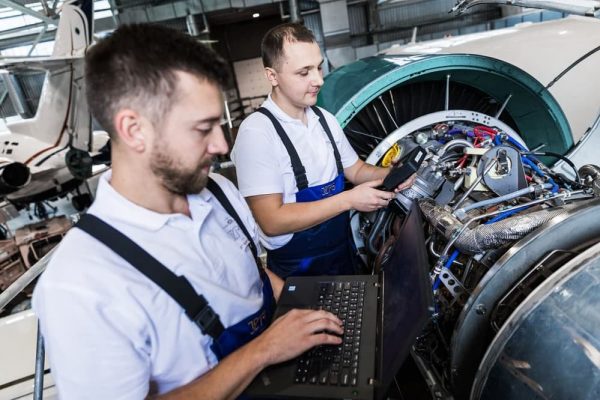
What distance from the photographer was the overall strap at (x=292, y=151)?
148cm

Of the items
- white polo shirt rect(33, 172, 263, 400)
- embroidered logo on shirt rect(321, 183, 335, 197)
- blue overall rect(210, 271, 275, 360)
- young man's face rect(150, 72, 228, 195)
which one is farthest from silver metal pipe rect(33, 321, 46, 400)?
embroidered logo on shirt rect(321, 183, 335, 197)

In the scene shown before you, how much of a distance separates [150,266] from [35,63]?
5.25m

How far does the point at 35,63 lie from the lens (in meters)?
4.52

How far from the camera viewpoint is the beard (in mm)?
736

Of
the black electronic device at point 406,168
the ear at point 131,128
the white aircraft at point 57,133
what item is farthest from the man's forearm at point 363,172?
the white aircraft at point 57,133

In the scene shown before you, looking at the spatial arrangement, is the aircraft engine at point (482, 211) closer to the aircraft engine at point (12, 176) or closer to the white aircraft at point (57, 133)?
the aircraft engine at point (12, 176)

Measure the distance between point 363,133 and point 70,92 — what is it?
5.19 m

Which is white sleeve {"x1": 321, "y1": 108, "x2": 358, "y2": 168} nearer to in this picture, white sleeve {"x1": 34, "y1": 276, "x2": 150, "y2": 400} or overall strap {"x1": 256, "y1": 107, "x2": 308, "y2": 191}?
overall strap {"x1": 256, "y1": 107, "x2": 308, "y2": 191}


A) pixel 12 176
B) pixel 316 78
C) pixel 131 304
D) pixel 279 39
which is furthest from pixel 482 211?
pixel 12 176

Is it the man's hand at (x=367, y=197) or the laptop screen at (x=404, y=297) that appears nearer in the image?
the laptop screen at (x=404, y=297)

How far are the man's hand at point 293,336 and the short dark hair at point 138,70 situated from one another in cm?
54

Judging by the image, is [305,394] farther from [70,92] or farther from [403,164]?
[70,92]

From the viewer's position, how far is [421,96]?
7.16 feet

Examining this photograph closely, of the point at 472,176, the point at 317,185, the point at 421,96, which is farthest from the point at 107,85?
the point at 421,96
